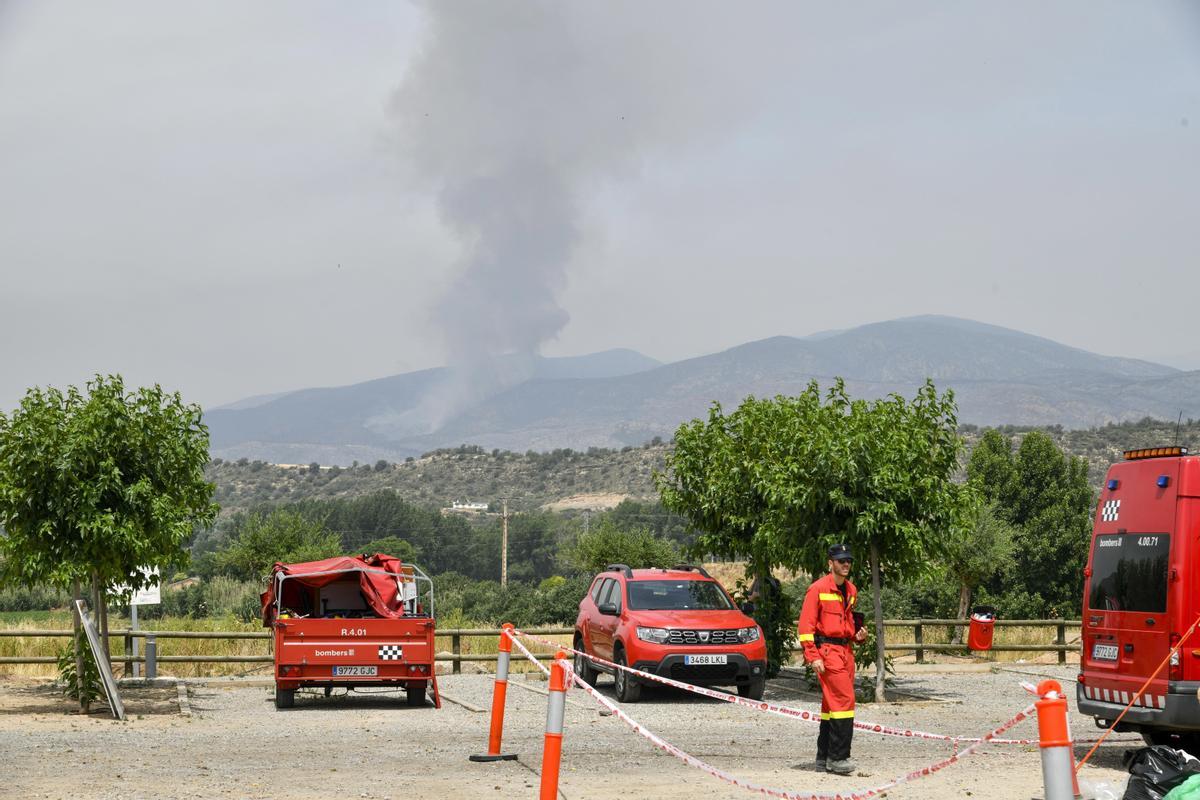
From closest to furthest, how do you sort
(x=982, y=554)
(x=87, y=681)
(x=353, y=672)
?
(x=87, y=681) → (x=353, y=672) → (x=982, y=554)

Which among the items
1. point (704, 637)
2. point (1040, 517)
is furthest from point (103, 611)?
point (1040, 517)

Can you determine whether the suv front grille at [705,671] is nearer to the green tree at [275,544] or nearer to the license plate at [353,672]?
the license plate at [353,672]

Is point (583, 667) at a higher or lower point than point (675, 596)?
lower

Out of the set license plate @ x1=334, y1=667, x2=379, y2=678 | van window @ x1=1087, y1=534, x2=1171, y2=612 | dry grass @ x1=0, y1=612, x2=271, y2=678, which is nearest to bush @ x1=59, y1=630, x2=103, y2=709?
license plate @ x1=334, y1=667, x2=379, y2=678

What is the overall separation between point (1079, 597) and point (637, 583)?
28.9 meters

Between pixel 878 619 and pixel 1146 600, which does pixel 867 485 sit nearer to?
pixel 878 619

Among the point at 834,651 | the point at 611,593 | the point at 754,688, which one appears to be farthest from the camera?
the point at 611,593

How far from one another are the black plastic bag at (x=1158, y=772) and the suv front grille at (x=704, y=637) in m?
10.2

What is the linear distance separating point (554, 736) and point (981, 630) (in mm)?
20424

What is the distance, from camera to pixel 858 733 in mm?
15688

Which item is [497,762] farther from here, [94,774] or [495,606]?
[495,606]

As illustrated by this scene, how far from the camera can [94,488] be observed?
59.5ft

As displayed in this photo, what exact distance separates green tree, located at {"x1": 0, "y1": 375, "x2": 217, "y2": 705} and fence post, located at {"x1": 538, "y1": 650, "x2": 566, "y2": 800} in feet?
33.3

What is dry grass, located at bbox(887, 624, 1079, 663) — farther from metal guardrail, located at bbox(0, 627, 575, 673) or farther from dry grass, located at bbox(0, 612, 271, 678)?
dry grass, located at bbox(0, 612, 271, 678)
